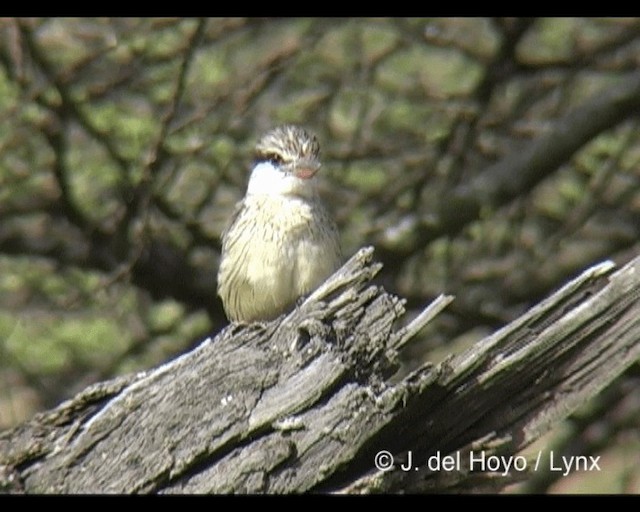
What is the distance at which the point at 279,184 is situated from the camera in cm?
703

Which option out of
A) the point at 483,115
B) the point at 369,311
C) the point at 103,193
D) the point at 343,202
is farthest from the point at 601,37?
the point at 369,311

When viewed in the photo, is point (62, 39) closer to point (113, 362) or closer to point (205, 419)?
point (113, 362)

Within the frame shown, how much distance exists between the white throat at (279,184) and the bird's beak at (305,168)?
2 cm

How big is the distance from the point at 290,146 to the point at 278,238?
43cm

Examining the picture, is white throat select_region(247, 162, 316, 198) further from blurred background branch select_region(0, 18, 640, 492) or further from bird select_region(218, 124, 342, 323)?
blurred background branch select_region(0, 18, 640, 492)

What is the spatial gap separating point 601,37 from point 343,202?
1584 millimetres

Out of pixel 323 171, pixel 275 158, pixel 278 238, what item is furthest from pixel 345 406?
pixel 323 171

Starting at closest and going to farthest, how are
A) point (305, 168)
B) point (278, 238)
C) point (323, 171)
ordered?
point (278, 238)
point (305, 168)
point (323, 171)

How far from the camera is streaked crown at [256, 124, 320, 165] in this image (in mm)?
7047

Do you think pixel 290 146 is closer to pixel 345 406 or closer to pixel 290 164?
pixel 290 164

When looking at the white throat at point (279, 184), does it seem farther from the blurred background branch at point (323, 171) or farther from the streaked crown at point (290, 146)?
the blurred background branch at point (323, 171)

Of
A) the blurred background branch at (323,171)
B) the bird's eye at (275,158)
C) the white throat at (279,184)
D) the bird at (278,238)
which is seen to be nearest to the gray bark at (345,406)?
the bird at (278,238)

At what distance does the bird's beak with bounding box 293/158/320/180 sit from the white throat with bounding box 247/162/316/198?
0.02 m

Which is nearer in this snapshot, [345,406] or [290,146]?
[345,406]
